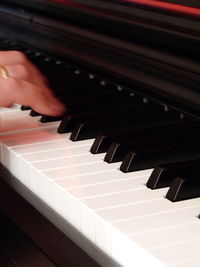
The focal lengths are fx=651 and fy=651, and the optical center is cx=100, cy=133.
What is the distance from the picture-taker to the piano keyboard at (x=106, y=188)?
85 centimetres

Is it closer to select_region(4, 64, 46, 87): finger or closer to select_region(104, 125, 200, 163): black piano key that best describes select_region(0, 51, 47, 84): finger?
select_region(4, 64, 46, 87): finger

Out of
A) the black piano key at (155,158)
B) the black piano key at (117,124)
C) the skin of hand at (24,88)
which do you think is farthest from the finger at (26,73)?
the black piano key at (155,158)

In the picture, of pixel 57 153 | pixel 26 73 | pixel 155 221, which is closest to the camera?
pixel 155 221

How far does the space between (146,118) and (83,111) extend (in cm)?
16

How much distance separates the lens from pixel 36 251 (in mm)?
1150

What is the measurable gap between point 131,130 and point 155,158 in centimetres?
16

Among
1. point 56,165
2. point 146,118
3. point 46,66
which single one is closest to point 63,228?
point 56,165

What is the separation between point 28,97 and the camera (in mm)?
1409

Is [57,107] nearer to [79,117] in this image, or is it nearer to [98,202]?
[79,117]

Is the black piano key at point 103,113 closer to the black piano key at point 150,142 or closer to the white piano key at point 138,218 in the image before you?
the black piano key at point 150,142

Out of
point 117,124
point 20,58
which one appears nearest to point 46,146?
point 117,124

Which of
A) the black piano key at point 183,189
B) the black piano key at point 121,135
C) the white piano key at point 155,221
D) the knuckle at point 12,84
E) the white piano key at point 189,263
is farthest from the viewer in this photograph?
the knuckle at point 12,84

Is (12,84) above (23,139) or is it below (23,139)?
above

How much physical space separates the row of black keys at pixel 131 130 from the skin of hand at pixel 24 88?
0.04 m
